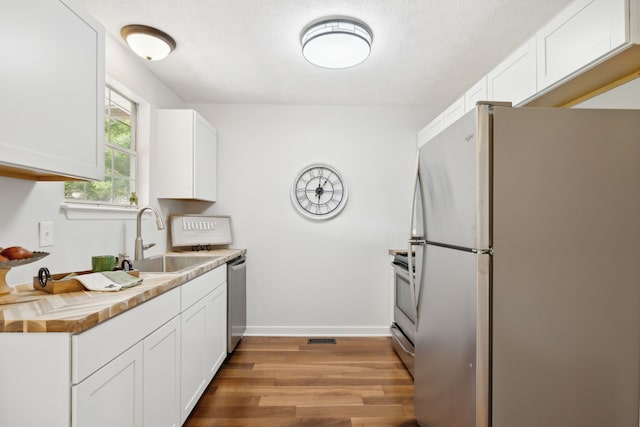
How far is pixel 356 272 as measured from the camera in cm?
362

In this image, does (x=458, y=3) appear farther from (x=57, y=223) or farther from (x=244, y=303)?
(x=244, y=303)

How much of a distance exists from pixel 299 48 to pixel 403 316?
233cm

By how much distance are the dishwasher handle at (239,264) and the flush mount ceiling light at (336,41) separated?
181cm

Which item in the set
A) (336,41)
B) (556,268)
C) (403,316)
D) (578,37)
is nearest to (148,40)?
(336,41)

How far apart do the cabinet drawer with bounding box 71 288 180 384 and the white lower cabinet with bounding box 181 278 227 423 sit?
0.34 meters

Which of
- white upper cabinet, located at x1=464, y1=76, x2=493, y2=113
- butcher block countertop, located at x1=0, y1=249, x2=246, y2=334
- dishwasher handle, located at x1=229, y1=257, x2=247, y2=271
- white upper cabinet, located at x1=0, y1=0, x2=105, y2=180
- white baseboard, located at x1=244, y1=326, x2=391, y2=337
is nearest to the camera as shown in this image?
butcher block countertop, located at x1=0, y1=249, x2=246, y2=334

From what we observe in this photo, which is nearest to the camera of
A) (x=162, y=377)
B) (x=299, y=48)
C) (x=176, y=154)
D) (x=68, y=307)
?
(x=68, y=307)

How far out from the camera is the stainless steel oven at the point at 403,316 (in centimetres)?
267

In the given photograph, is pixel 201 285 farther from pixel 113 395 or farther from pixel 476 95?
pixel 476 95

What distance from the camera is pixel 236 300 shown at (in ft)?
10.1

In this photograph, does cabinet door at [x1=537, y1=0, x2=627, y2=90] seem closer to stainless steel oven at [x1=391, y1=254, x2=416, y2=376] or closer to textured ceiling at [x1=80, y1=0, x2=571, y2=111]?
textured ceiling at [x1=80, y1=0, x2=571, y2=111]

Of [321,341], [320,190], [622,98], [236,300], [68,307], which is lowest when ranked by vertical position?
[321,341]

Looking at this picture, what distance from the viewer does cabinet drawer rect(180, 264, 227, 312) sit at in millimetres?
1955

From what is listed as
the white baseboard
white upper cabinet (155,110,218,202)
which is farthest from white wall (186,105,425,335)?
white upper cabinet (155,110,218,202)
